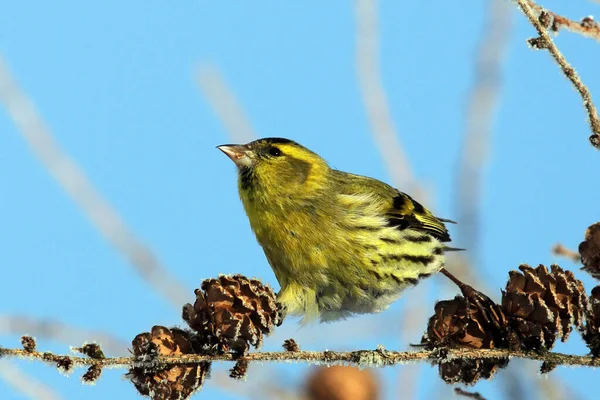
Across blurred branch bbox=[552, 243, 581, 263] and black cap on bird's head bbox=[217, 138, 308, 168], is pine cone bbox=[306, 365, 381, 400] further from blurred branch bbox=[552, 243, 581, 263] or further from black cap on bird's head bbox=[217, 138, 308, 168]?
black cap on bird's head bbox=[217, 138, 308, 168]

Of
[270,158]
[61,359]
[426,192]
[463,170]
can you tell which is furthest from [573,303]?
[270,158]

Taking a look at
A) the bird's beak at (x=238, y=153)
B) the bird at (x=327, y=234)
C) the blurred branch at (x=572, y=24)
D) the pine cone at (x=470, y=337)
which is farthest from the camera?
the bird's beak at (x=238, y=153)

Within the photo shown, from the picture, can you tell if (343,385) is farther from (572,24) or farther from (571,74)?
(572,24)

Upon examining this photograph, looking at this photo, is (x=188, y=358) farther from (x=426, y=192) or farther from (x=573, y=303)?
(x=426, y=192)

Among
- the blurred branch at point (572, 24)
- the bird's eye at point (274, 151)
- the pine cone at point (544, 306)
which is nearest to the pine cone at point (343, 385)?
the pine cone at point (544, 306)

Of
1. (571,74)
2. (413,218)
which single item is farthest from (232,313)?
(413,218)

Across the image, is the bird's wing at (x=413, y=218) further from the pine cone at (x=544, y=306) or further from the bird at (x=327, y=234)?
the pine cone at (x=544, y=306)

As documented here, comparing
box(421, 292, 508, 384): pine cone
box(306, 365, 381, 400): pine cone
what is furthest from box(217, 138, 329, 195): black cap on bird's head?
box(421, 292, 508, 384): pine cone
